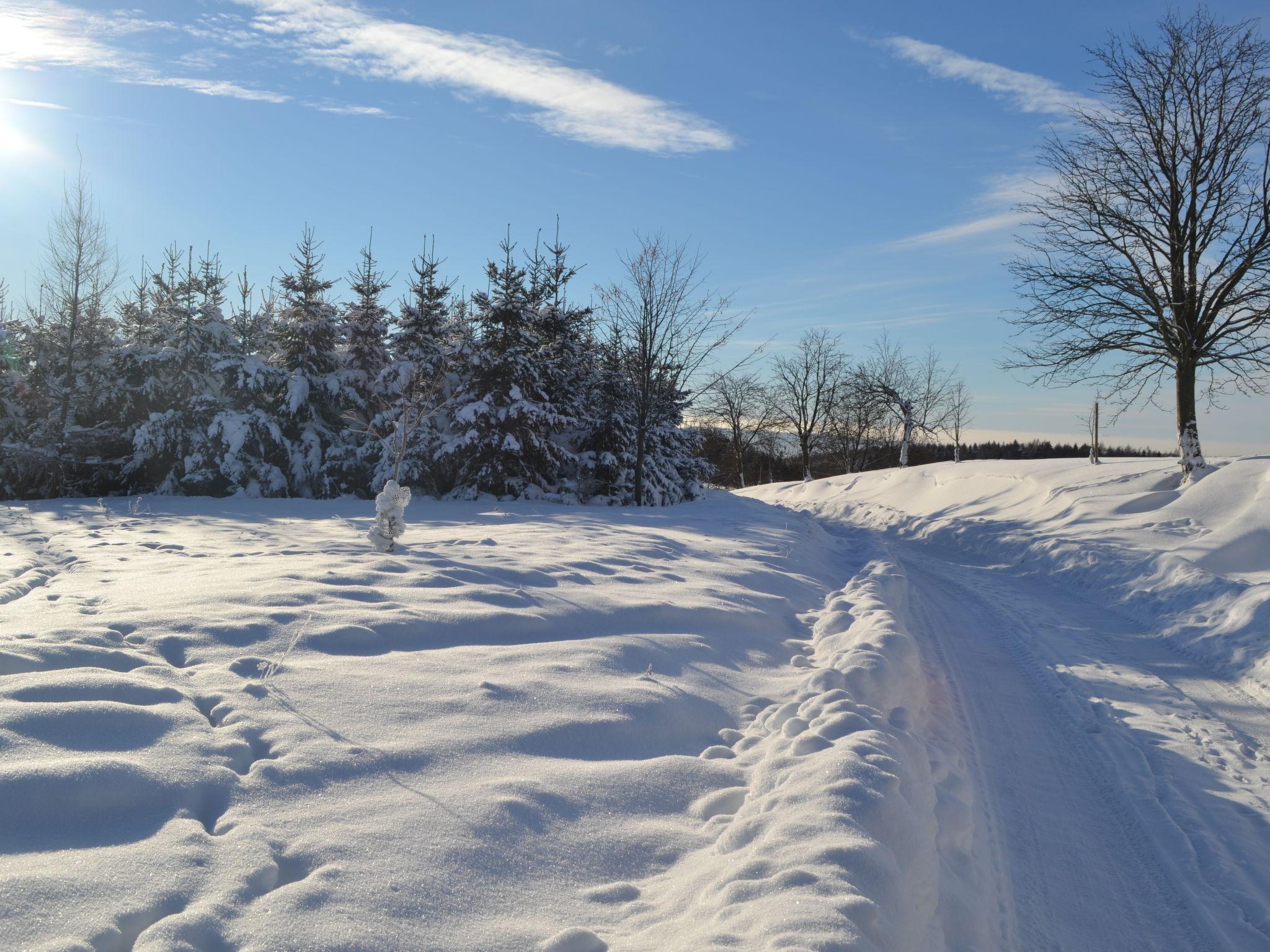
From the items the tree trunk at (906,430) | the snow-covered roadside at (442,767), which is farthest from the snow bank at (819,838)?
the tree trunk at (906,430)

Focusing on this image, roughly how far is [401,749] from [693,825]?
145cm

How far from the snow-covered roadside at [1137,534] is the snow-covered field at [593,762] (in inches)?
6.3

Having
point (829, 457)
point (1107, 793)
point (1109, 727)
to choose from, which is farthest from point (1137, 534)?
point (829, 457)

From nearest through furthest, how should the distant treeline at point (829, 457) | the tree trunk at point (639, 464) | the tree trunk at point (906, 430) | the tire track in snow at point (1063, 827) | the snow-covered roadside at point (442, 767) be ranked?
the snow-covered roadside at point (442, 767), the tire track in snow at point (1063, 827), the tree trunk at point (639, 464), the tree trunk at point (906, 430), the distant treeline at point (829, 457)

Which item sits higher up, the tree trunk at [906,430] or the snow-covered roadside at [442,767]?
the tree trunk at [906,430]

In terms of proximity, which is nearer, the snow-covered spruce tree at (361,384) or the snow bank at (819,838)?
the snow bank at (819,838)

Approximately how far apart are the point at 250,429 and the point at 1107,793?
16.7 m

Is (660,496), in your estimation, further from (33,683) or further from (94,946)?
(94,946)

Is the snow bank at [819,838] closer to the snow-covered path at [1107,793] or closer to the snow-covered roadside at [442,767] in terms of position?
the snow-covered roadside at [442,767]

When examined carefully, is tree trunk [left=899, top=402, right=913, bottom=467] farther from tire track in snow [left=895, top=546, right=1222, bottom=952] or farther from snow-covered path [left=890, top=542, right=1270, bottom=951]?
tire track in snow [left=895, top=546, right=1222, bottom=952]

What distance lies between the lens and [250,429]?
16.0 m

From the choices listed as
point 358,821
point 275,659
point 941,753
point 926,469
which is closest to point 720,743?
point 941,753

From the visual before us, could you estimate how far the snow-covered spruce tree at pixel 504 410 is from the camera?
51.1ft

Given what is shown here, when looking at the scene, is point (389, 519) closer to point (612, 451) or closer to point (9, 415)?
point (612, 451)
